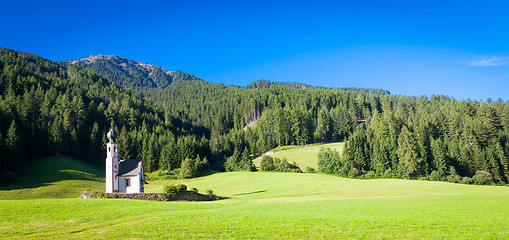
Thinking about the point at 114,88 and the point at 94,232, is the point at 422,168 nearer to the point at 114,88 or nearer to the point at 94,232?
the point at 94,232

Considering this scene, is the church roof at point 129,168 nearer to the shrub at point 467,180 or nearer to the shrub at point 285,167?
the shrub at point 285,167

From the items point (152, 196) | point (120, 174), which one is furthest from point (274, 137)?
point (152, 196)

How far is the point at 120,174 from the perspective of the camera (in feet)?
150

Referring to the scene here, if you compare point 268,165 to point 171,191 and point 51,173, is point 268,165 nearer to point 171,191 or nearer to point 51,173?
point 171,191

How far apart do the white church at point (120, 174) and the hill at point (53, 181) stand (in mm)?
10004

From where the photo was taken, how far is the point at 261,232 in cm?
1498

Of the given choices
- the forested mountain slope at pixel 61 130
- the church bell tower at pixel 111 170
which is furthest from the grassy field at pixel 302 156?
the church bell tower at pixel 111 170

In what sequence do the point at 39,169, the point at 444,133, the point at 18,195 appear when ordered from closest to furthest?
1. the point at 18,195
2. the point at 39,169
3. the point at 444,133

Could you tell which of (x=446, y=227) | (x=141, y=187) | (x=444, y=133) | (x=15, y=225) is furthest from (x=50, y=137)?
(x=444, y=133)

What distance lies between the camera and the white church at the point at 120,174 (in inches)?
1756

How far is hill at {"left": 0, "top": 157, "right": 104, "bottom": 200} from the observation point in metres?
47.9

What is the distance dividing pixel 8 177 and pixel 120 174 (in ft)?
95.8

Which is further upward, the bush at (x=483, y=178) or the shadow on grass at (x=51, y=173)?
the shadow on grass at (x=51, y=173)

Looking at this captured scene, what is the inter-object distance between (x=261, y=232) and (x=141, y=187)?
38.4 metres
